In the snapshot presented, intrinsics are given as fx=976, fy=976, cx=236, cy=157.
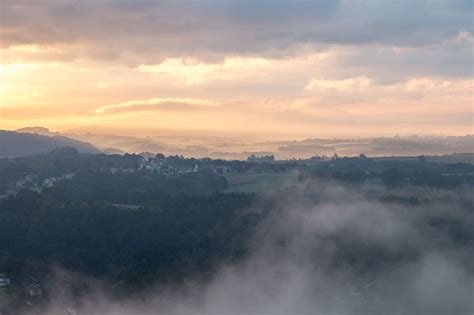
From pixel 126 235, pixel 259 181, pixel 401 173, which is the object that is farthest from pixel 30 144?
pixel 126 235

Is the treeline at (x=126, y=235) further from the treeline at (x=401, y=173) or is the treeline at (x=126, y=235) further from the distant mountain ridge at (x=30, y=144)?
the distant mountain ridge at (x=30, y=144)

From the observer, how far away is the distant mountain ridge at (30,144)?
504 feet

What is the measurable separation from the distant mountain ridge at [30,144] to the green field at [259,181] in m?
65.9

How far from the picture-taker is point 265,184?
8362 cm

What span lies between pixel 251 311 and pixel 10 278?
41.9 feet

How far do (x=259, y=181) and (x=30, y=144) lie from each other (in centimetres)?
8517

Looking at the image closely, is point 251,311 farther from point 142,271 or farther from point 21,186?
point 21,186

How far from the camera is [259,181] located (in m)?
85.9

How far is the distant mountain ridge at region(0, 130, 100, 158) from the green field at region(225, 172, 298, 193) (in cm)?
6592

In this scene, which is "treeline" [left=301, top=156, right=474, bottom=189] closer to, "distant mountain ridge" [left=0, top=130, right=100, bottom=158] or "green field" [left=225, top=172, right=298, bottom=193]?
"green field" [left=225, top=172, right=298, bottom=193]

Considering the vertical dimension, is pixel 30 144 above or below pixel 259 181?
above

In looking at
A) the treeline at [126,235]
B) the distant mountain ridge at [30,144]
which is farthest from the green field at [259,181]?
the distant mountain ridge at [30,144]

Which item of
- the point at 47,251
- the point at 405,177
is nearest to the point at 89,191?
the point at 47,251

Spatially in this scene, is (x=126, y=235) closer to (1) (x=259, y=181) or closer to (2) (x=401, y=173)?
(1) (x=259, y=181)
